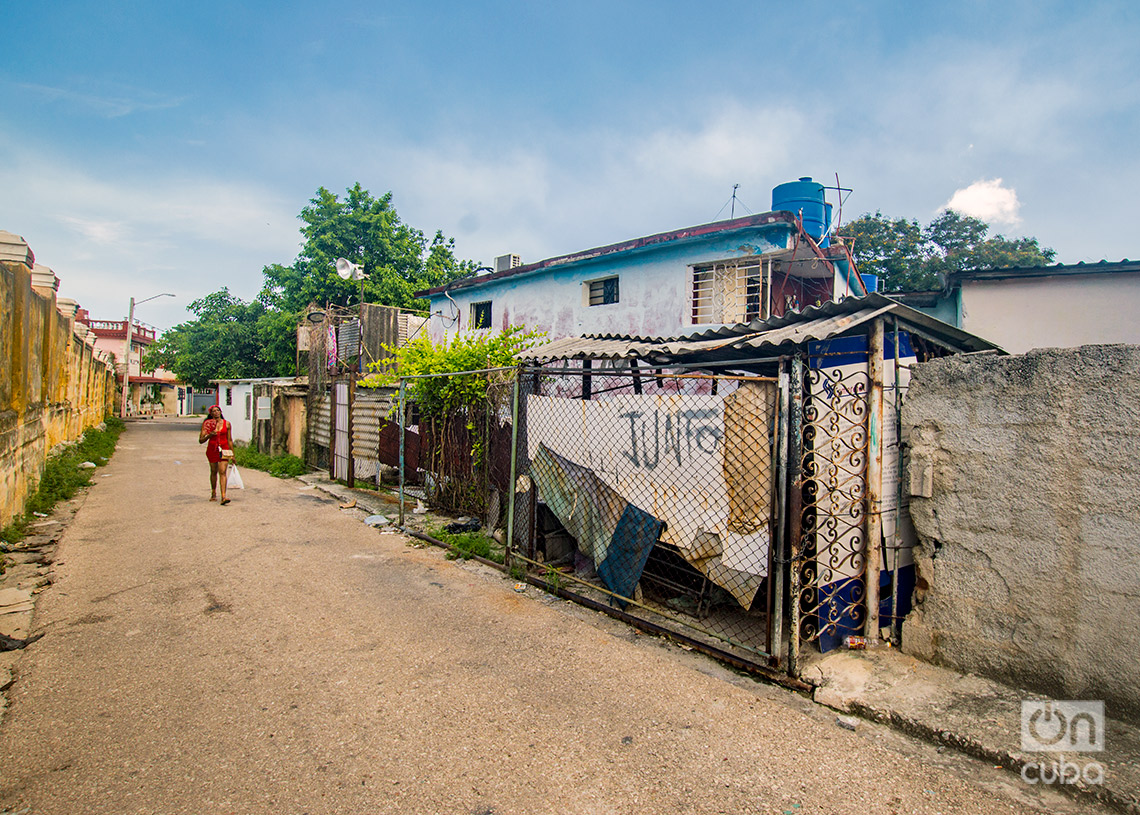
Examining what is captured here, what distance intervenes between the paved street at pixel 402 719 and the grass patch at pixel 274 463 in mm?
7782

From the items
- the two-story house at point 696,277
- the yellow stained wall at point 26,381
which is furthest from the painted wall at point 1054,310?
the yellow stained wall at point 26,381

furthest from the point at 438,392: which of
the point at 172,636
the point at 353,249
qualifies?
the point at 353,249

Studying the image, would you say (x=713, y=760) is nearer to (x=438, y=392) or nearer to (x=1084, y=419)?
(x=1084, y=419)

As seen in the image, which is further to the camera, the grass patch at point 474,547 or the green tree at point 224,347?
the green tree at point 224,347

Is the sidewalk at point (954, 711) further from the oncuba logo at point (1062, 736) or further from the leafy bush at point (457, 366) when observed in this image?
the leafy bush at point (457, 366)

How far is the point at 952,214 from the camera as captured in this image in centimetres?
2308

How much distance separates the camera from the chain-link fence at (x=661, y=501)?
13.0 ft

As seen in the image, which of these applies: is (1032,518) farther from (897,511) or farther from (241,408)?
(241,408)

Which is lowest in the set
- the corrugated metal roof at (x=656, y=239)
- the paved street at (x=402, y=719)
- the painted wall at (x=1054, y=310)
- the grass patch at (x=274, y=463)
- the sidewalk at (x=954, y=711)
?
the paved street at (x=402, y=719)

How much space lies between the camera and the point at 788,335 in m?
3.86

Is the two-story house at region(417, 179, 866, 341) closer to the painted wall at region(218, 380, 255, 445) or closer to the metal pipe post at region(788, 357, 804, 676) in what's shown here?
the metal pipe post at region(788, 357, 804, 676)

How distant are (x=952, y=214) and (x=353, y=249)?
25282 mm

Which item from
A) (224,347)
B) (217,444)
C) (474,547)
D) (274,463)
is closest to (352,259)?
(224,347)

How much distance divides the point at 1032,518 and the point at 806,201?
858 cm
